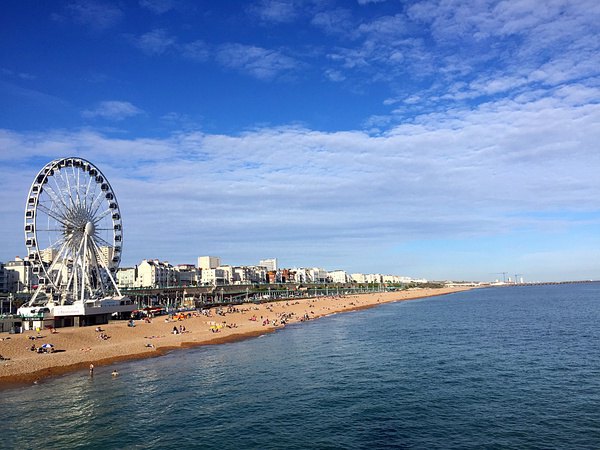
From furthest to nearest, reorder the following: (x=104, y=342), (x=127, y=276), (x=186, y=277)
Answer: (x=186, y=277) → (x=127, y=276) → (x=104, y=342)

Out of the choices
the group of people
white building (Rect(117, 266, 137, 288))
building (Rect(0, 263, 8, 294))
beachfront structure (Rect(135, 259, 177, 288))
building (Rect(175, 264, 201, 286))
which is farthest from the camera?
building (Rect(175, 264, 201, 286))

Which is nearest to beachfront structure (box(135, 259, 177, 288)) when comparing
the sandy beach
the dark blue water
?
the sandy beach

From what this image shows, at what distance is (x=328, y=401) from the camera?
26641mm

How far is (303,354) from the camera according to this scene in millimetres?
43094

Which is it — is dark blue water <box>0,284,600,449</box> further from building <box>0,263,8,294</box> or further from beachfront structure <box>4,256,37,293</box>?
beachfront structure <box>4,256,37,293</box>

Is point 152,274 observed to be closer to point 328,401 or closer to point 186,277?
point 186,277

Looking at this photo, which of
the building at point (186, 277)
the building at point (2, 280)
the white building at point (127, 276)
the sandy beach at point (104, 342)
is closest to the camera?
the sandy beach at point (104, 342)

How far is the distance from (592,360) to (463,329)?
948 inches

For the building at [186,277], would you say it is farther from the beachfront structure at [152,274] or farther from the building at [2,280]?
the building at [2,280]

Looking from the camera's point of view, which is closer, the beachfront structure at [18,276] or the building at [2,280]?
the building at [2,280]

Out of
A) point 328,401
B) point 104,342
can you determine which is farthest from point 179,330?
point 328,401

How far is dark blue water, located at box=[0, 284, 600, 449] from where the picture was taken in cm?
2091

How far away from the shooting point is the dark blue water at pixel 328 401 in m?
20.9

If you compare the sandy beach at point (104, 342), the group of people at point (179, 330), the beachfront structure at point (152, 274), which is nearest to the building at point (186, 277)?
the beachfront structure at point (152, 274)
